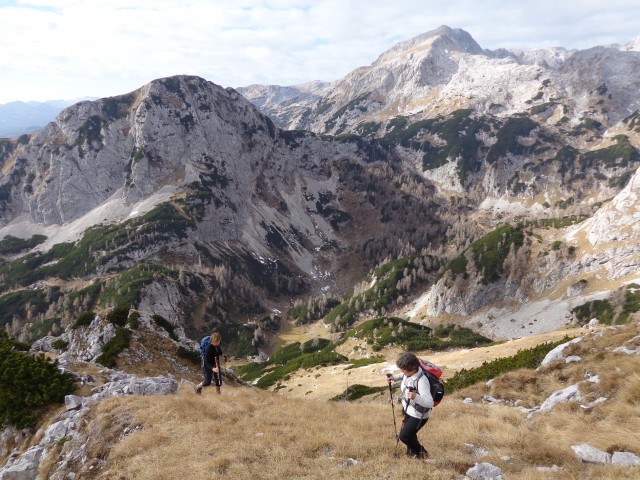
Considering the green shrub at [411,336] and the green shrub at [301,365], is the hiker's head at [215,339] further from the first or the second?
the green shrub at [411,336]

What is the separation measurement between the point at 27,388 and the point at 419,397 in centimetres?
2483

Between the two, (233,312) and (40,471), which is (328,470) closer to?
(40,471)

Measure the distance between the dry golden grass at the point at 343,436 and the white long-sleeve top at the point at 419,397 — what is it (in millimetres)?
1713

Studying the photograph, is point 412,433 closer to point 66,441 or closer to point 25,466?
point 66,441

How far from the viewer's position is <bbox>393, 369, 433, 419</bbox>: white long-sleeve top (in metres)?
12.6

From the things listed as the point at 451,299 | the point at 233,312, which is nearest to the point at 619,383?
the point at 451,299

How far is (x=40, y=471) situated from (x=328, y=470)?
1579cm

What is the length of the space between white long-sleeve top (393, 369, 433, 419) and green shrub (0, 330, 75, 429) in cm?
2278

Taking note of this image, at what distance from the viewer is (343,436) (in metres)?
17.1

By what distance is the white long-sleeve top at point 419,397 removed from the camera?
12.6m

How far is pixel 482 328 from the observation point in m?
123

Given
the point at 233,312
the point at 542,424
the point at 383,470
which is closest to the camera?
the point at 383,470

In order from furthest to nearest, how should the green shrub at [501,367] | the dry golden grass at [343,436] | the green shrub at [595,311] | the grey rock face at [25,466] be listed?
1. the green shrub at [595,311]
2. the green shrub at [501,367]
3. the grey rock face at [25,466]
4. the dry golden grass at [343,436]

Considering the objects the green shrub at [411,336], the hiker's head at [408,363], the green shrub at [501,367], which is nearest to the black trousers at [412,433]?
the hiker's head at [408,363]
